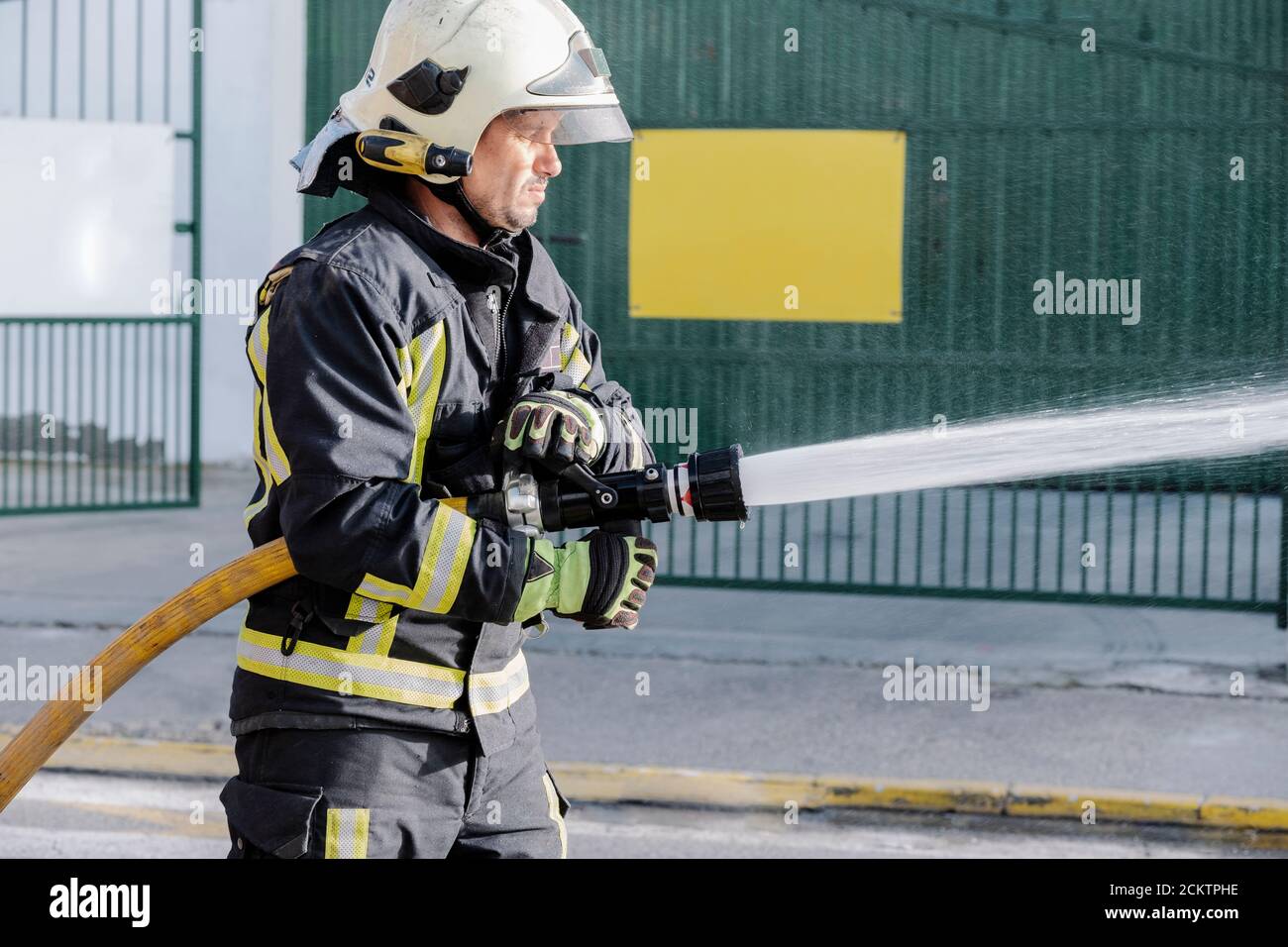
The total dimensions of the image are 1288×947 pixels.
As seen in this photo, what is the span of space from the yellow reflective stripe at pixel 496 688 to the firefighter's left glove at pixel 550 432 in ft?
1.16

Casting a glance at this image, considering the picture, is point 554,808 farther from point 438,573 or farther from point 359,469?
point 359,469

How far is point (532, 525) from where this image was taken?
268 cm

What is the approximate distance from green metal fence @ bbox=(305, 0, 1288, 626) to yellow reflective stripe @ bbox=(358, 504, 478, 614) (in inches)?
207

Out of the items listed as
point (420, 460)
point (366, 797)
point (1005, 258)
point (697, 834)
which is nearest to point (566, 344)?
point (420, 460)

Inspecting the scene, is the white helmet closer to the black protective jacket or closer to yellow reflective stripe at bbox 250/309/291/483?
the black protective jacket

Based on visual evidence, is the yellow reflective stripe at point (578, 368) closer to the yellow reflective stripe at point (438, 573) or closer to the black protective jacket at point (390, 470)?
the black protective jacket at point (390, 470)

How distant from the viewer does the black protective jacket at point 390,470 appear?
2.49 m

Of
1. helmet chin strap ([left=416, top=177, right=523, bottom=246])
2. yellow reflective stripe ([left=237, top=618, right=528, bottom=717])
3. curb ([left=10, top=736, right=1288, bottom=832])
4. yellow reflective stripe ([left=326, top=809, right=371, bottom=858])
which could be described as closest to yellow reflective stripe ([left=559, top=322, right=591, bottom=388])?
helmet chin strap ([left=416, top=177, right=523, bottom=246])

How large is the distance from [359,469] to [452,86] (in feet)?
2.15

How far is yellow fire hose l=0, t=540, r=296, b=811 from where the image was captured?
2.67m

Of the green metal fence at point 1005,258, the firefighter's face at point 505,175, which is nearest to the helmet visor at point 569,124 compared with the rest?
the firefighter's face at point 505,175

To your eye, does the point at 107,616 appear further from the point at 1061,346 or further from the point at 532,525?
the point at 532,525

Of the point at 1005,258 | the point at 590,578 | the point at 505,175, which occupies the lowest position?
the point at 590,578

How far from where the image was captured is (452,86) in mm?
2740
